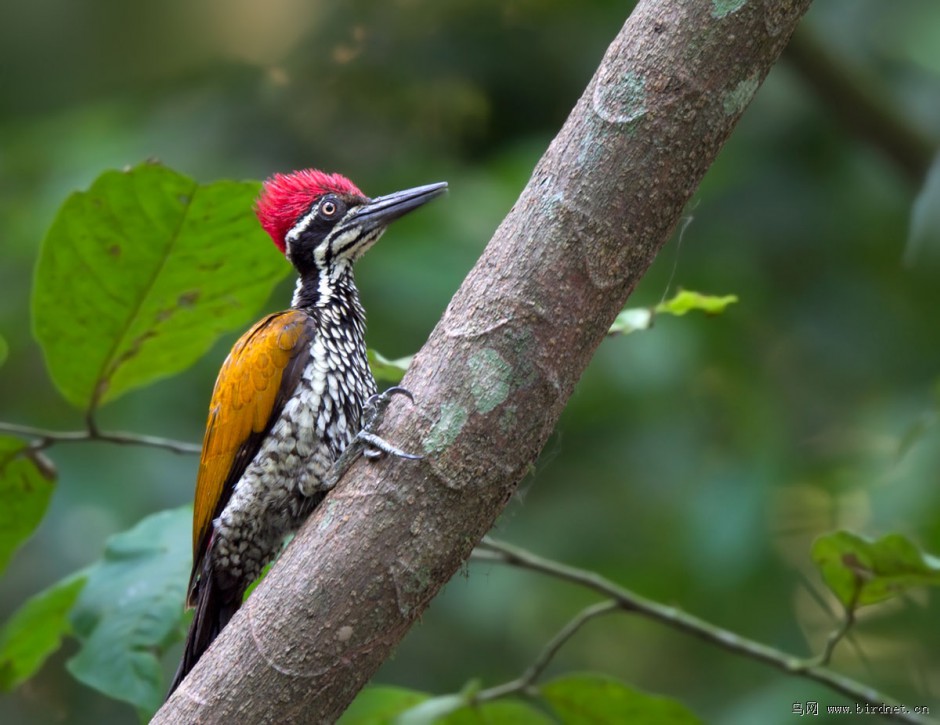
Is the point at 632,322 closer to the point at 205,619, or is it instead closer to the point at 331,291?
the point at 331,291

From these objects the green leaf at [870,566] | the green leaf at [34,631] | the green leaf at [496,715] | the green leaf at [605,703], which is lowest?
the green leaf at [34,631]

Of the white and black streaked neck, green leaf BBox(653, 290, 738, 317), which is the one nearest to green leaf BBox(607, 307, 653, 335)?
green leaf BBox(653, 290, 738, 317)

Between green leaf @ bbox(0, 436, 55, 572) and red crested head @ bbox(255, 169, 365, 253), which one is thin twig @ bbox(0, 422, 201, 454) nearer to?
green leaf @ bbox(0, 436, 55, 572)

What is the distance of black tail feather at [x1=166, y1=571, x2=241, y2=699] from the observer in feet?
10.2

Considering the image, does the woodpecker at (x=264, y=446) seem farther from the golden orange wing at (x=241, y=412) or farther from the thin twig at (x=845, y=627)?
the thin twig at (x=845, y=627)

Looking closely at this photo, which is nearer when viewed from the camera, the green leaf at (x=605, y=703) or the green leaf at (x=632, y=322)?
the green leaf at (x=632, y=322)

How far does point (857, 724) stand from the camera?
14.3 feet

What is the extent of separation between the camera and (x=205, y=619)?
10.7 feet

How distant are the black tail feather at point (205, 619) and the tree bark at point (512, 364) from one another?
0.80 meters

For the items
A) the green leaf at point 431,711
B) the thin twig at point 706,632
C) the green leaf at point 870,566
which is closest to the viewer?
the green leaf at point 870,566

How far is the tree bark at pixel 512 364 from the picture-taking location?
2236 millimetres

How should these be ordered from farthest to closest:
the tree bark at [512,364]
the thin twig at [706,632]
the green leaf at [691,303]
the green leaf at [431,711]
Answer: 1. the green leaf at [431,711]
2. the thin twig at [706,632]
3. the green leaf at [691,303]
4. the tree bark at [512,364]

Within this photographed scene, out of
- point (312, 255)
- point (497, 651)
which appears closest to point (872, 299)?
point (497, 651)

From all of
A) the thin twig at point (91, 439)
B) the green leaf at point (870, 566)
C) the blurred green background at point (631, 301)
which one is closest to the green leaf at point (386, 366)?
the thin twig at point (91, 439)
